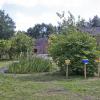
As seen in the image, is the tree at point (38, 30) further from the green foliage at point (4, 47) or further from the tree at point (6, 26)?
the green foliage at point (4, 47)

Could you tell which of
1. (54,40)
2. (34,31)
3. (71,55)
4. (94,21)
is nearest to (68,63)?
(71,55)

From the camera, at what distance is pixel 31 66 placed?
18.5m

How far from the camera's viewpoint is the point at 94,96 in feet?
30.3

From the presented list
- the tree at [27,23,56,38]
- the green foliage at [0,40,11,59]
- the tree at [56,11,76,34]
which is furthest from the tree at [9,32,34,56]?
the tree at [27,23,56,38]

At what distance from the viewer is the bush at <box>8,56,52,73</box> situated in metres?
18.3

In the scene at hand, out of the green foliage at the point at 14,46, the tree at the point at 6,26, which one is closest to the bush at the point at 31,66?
the green foliage at the point at 14,46

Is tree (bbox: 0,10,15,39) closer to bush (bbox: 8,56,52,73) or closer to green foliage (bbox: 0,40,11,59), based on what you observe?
green foliage (bbox: 0,40,11,59)

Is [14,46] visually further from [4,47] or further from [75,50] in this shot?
[75,50]

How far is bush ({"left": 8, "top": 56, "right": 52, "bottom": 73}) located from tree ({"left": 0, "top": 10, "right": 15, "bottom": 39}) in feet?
168

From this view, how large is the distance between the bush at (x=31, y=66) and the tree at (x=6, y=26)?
168 feet

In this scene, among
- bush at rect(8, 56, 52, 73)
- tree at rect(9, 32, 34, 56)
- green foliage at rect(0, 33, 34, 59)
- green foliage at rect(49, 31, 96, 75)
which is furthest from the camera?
tree at rect(9, 32, 34, 56)

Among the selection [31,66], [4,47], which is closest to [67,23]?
[31,66]

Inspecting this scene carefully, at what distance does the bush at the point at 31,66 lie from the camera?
A: 1834 cm

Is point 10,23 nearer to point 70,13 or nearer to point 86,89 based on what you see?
point 70,13
